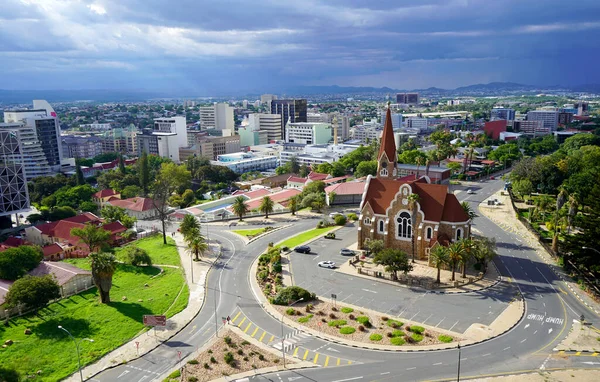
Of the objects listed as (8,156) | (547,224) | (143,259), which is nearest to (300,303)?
(143,259)

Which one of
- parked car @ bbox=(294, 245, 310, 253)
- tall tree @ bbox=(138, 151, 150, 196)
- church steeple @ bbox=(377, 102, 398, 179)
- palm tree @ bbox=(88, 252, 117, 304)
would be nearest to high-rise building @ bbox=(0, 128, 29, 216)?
tall tree @ bbox=(138, 151, 150, 196)

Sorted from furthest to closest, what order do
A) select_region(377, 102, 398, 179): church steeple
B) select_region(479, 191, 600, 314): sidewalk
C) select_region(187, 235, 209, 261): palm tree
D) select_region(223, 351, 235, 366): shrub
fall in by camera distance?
select_region(377, 102, 398, 179): church steeple
select_region(187, 235, 209, 261): palm tree
select_region(479, 191, 600, 314): sidewalk
select_region(223, 351, 235, 366): shrub

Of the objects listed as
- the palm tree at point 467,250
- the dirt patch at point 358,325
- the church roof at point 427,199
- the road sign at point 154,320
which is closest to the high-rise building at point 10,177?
the road sign at point 154,320

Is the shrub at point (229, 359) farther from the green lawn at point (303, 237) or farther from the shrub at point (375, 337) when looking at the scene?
the green lawn at point (303, 237)

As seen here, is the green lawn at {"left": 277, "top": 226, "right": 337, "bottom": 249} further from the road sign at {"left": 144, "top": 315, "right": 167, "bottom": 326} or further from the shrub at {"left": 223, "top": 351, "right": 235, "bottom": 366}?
the shrub at {"left": 223, "top": 351, "right": 235, "bottom": 366}

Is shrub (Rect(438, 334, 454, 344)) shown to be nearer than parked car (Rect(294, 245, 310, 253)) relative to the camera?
Yes

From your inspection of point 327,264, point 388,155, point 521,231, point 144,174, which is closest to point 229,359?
point 327,264
